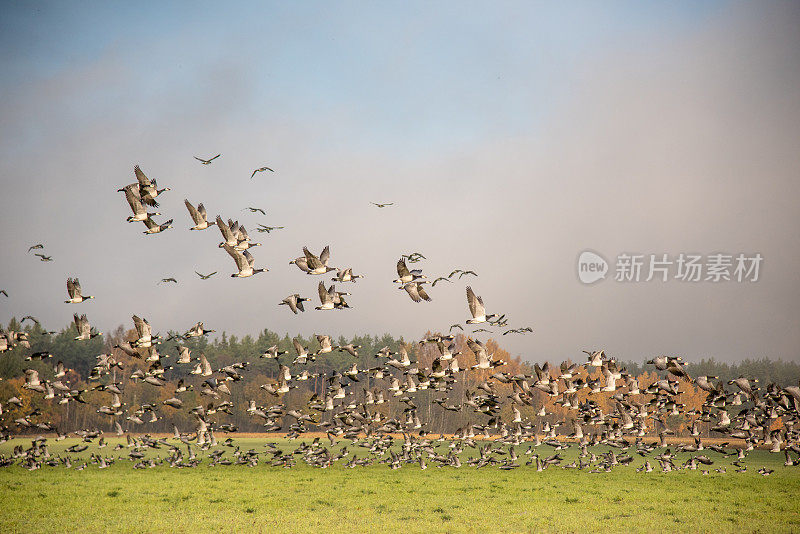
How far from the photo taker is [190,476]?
40.8 metres

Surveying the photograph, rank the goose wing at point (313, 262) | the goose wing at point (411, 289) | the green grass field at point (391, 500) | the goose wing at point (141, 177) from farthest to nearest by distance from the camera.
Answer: the goose wing at point (411, 289)
the goose wing at point (313, 262)
the green grass field at point (391, 500)
the goose wing at point (141, 177)

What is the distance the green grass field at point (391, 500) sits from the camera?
25.8m

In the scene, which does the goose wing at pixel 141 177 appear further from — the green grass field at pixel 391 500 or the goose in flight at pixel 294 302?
the green grass field at pixel 391 500

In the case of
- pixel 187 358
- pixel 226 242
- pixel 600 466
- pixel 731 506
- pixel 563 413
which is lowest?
pixel 563 413

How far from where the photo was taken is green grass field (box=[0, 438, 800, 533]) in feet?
84.7

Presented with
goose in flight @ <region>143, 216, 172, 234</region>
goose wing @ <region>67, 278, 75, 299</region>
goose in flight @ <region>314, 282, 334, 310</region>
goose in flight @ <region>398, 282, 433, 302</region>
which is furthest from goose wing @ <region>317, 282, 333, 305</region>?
goose wing @ <region>67, 278, 75, 299</region>

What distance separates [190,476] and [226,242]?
2261 cm

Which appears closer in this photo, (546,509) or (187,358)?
(546,509)

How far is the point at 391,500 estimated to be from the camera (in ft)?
Answer: 104

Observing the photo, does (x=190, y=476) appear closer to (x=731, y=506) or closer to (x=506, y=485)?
(x=506, y=485)

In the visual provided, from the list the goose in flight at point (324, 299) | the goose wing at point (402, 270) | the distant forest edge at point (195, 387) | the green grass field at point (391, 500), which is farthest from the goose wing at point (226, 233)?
the distant forest edge at point (195, 387)

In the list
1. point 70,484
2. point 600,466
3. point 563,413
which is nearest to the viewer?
point 70,484

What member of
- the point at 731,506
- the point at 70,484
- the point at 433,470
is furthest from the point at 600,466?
the point at 70,484

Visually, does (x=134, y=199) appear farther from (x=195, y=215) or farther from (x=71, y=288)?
(x=71, y=288)
